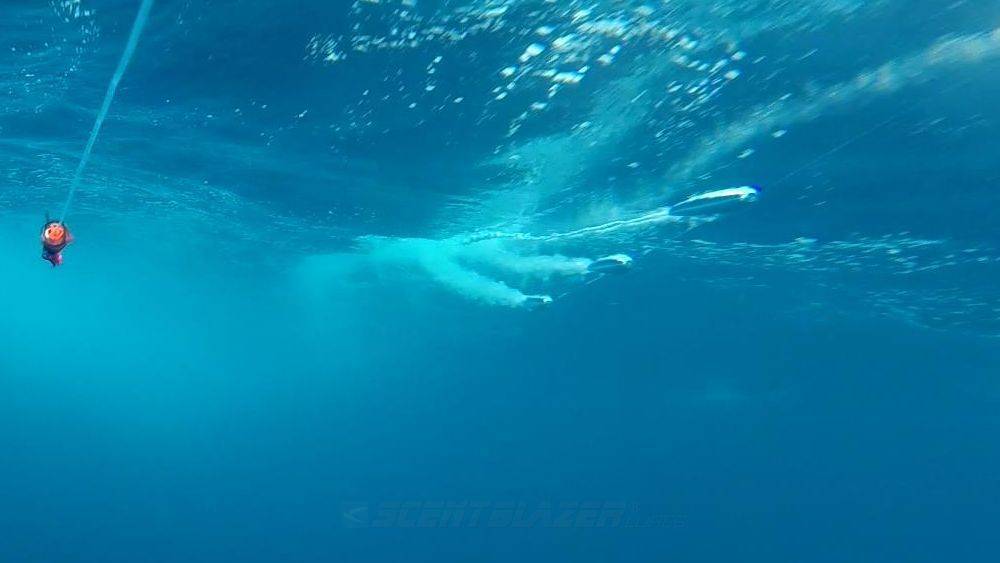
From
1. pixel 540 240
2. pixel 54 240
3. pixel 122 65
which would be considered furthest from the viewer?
pixel 540 240

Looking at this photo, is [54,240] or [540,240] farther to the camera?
[540,240]

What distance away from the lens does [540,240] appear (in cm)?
2033

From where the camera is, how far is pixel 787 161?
459 inches

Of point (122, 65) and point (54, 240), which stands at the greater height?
point (122, 65)

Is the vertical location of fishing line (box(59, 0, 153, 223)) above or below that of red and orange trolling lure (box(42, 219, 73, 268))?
above

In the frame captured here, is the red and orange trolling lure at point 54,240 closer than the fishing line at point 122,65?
Yes

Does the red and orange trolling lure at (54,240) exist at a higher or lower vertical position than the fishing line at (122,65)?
lower

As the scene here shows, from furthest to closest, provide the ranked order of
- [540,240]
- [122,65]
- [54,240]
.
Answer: [540,240] → [122,65] → [54,240]

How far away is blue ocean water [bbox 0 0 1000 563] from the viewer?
28.5 feet

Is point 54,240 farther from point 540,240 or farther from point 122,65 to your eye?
point 540,240

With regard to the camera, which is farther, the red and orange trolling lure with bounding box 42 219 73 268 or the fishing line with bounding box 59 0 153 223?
the fishing line with bounding box 59 0 153 223

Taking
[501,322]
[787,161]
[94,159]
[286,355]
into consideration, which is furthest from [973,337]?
[286,355]

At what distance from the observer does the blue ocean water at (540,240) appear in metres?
8.67

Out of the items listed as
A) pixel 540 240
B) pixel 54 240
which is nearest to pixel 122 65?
pixel 54 240
